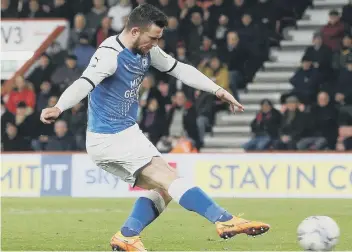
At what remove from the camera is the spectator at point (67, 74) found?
69.8ft

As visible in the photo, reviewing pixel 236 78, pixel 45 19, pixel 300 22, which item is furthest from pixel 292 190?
pixel 45 19

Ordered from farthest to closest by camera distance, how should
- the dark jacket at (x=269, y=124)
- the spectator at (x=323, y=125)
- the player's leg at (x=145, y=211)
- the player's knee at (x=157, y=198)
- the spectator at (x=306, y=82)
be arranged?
the spectator at (x=306, y=82) → the dark jacket at (x=269, y=124) → the spectator at (x=323, y=125) → the player's knee at (x=157, y=198) → the player's leg at (x=145, y=211)

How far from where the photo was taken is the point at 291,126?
18.6 m

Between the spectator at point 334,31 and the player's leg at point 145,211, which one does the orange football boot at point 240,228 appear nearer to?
the player's leg at point 145,211

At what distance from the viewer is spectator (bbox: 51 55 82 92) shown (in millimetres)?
21281

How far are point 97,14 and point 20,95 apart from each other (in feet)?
7.81

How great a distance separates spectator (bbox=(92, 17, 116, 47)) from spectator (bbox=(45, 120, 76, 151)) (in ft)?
7.32

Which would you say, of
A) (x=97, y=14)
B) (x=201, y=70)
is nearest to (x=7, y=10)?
(x=97, y=14)

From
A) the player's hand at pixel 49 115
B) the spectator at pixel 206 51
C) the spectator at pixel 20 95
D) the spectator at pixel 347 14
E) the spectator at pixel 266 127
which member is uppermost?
the player's hand at pixel 49 115

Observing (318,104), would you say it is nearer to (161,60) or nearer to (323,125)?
(323,125)

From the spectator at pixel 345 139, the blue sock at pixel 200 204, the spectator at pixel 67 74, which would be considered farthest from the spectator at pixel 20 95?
the blue sock at pixel 200 204

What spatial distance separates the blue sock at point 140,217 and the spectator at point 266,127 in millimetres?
9799

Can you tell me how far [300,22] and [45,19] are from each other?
17.2ft

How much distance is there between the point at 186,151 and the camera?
62.7 ft
